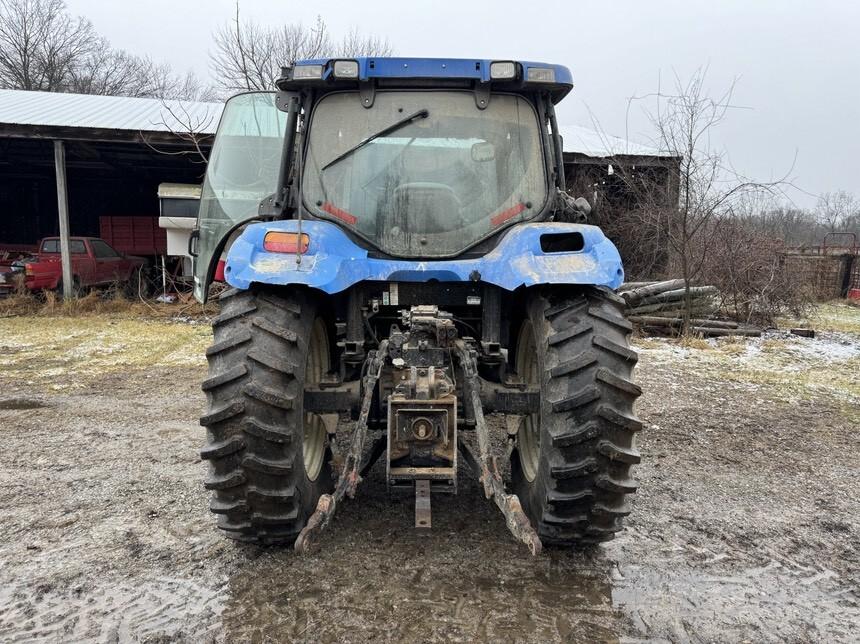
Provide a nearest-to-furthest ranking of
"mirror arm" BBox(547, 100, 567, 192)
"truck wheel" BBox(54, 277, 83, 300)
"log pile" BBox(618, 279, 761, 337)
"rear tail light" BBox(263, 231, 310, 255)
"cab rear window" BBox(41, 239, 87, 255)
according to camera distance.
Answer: "rear tail light" BBox(263, 231, 310, 255) → "mirror arm" BBox(547, 100, 567, 192) → "log pile" BBox(618, 279, 761, 337) → "truck wheel" BBox(54, 277, 83, 300) → "cab rear window" BBox(41, 239, 87, 255)

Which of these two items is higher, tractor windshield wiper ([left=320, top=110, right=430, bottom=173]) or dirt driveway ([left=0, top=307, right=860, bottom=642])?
tractor windshield wiper ([left=320, top=110, right=430, bottom=173])

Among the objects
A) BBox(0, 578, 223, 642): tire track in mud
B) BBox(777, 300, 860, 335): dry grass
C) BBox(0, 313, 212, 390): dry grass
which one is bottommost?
BBox(0, 313, 212, 390): dry grass

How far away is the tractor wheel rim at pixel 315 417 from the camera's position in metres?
3.31

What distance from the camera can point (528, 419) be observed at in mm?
3578

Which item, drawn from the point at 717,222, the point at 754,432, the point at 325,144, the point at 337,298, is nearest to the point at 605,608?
the point at 337,298

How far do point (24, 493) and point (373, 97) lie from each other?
3217mm

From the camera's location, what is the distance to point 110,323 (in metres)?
11.7

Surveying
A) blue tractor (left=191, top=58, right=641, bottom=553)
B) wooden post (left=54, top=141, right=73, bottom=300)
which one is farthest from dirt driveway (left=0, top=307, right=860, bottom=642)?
wooden post (left=54, top=141, right=73, bottom=300)

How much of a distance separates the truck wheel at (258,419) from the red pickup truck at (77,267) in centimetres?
1301

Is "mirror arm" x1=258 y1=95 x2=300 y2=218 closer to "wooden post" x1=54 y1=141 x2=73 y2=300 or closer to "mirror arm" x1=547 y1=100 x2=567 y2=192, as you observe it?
A: "mirror arm" x1=547 y1=100 x2=567 y2=192

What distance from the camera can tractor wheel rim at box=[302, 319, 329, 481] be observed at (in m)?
3.31

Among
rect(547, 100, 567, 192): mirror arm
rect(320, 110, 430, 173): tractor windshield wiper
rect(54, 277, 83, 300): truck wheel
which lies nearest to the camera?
rect(320, 110, 430, 173): tractor windshield wiper

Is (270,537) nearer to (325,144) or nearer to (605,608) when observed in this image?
(605,608)

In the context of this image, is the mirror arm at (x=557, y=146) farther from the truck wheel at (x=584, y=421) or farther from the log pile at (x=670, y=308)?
the log pile at (x=670, y=308)
